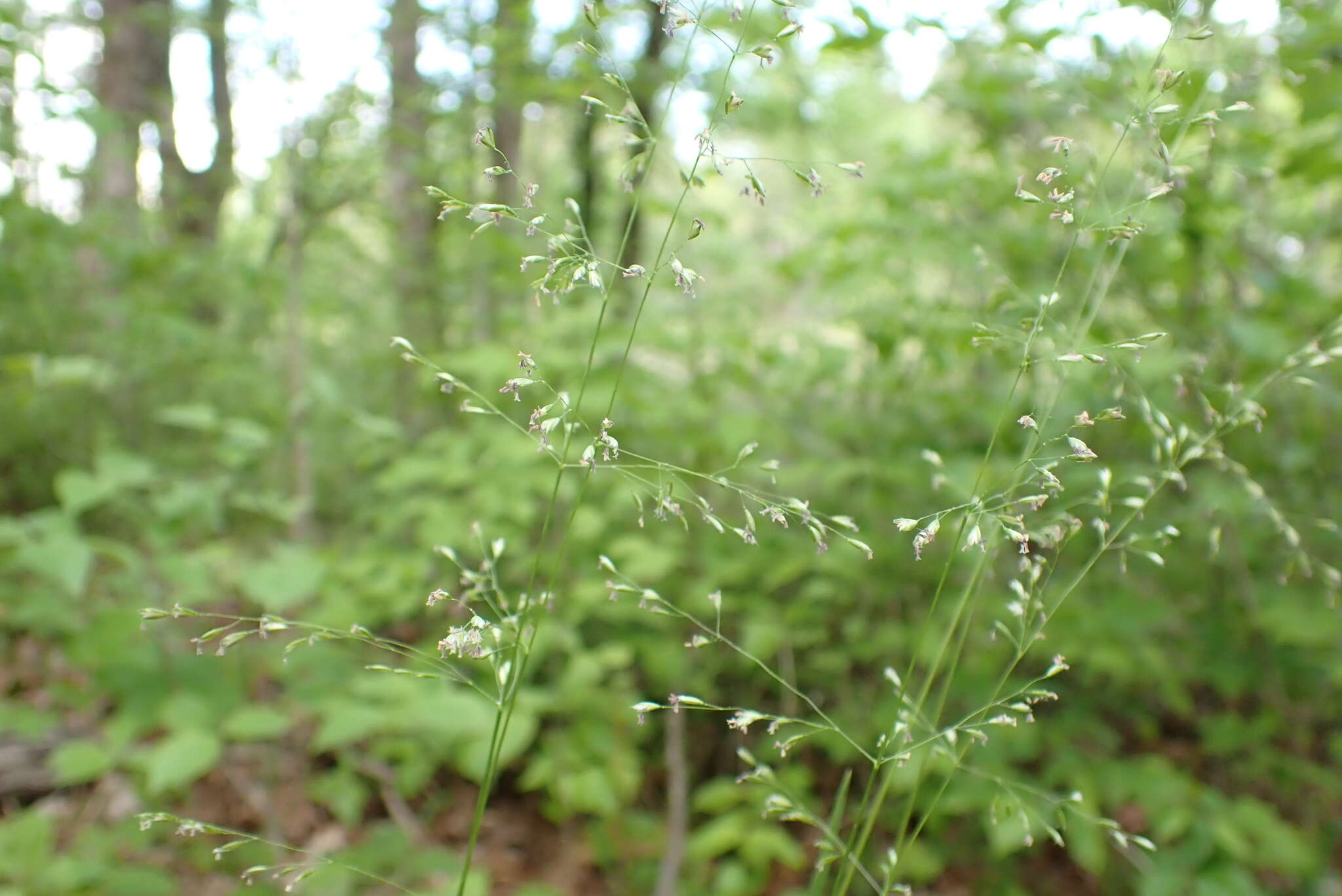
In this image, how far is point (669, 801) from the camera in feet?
9.47

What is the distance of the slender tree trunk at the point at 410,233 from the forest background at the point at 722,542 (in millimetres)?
313

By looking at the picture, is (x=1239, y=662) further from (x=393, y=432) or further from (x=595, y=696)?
(x=393, y=432)

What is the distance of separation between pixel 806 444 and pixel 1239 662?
152cm

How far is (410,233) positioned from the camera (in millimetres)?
4480

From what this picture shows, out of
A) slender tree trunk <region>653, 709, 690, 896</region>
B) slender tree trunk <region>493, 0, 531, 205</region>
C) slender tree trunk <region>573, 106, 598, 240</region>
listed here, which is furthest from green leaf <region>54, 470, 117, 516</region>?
slender tree trunk <region>573, 106, 598, 240</region>

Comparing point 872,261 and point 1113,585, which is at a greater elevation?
point 872,261

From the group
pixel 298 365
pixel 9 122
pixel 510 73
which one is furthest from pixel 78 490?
pixel 9 122

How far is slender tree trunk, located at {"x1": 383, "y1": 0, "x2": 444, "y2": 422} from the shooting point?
13.9 feet

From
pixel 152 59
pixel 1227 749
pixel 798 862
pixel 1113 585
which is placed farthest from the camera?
pixel 152 59

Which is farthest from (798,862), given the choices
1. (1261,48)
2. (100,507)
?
(100,507)

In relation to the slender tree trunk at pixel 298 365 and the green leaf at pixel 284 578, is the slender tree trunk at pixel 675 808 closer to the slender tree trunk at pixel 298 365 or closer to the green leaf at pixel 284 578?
the green leaf at pixel 284 578

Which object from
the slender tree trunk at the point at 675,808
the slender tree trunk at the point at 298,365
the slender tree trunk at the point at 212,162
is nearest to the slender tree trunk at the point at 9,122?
the slender tree trunk at the point at 212,162

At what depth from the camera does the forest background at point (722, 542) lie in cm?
216

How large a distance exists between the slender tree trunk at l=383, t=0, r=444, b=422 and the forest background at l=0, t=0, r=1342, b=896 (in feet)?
1.03
